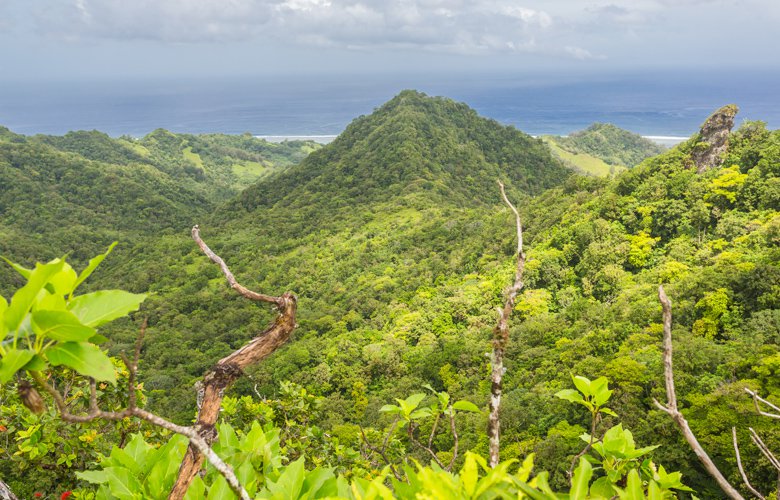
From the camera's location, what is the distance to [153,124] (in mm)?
199625

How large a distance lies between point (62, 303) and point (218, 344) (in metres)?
39.1

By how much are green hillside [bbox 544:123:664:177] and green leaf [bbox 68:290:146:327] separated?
8760cm

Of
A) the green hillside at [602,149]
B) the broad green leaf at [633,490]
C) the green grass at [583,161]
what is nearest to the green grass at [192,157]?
the green hillside at [602,149]

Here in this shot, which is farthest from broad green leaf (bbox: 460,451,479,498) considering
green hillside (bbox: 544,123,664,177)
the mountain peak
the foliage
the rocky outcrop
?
the foliage

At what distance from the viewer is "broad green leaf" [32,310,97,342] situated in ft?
2.75

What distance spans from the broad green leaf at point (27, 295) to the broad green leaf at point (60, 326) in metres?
0.03

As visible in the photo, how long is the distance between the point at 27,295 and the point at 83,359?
0.49 ft

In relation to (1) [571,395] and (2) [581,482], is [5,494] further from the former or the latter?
(1) [571,395]

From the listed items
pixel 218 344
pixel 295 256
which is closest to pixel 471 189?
pixel 295 256

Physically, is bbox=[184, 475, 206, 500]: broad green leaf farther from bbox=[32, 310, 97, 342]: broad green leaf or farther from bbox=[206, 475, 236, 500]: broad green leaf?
bbox=[32, 310, 97, 342]: broad green leaf

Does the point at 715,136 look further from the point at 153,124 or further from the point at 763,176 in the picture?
the point at 153,124

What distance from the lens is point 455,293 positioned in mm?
28016

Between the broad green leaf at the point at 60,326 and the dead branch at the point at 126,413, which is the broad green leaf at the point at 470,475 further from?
the broad green leaf at the point at 60,326

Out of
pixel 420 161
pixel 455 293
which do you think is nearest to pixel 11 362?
pixel 455 293
